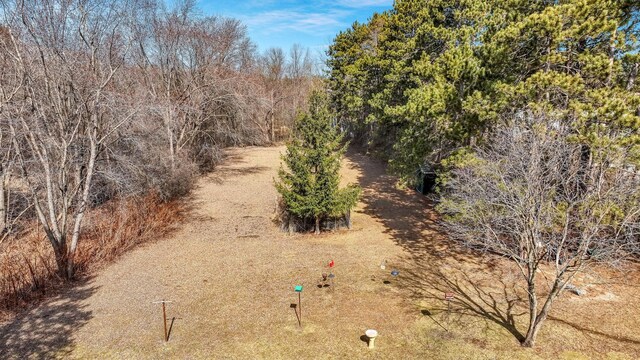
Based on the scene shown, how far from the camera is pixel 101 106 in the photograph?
1140cm

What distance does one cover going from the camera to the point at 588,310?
8.39 metres

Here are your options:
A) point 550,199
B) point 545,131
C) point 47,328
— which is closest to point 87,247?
point 47,328

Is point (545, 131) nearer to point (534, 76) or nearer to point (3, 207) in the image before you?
point (534, 76)

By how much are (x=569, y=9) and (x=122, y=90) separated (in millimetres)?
17428

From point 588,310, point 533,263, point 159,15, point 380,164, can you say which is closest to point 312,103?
point 533,263

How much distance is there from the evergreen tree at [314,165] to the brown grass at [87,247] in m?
5.89

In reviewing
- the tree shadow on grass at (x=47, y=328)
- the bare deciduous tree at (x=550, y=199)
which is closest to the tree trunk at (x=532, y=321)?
the bare deciduous tree at (x=550, y=199)

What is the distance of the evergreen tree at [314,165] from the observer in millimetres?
13305

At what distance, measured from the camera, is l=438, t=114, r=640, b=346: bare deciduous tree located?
6.55 m

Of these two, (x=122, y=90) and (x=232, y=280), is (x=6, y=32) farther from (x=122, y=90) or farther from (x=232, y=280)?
(x=232, y=280)

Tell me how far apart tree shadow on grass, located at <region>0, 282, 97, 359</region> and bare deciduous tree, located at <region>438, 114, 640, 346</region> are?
31.8 feet

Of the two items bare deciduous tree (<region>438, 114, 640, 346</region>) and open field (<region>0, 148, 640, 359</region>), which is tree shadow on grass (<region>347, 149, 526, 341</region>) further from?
bare deciduous tree (<region>438, 114, 640, 346</region>)

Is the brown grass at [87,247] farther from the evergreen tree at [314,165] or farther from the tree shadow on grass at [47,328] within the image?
the evergreen tree at [314,165]

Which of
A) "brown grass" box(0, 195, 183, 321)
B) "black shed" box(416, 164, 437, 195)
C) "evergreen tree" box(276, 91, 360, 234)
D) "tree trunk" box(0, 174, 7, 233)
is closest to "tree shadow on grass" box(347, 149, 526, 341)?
"black shed" box(416, 164, 437, 195)
